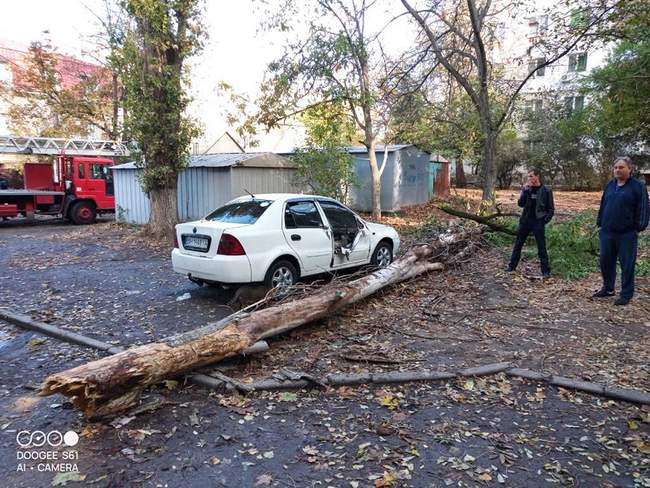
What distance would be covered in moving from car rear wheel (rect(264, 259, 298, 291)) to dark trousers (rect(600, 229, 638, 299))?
4231 millimetres

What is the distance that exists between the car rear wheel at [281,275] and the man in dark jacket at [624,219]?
13.9ft

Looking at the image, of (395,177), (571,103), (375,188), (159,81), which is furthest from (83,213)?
(571,103)

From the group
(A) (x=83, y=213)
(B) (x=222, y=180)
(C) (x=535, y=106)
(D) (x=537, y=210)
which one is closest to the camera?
(D) (x=537, y=210)

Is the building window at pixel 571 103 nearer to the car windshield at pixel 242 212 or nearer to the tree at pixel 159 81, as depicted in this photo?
the tree at pixel 159 81

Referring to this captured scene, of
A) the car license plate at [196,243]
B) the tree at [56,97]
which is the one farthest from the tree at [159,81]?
the tree at [56,97]

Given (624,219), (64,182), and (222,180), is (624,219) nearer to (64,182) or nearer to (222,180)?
(222,180)

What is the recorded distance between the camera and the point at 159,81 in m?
11.5

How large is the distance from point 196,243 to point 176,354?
9.27ft

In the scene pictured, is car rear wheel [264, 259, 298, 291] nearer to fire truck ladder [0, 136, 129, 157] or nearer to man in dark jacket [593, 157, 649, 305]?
man in dark jacket [593, 157, 649, 305]

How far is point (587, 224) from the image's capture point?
34.7 ft

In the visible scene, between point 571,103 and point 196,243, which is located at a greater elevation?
point 571,103

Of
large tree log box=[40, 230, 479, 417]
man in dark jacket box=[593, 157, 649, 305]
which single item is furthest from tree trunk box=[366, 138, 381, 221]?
large tree log box=[40, 230, 479, 417]

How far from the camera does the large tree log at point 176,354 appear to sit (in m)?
3.33

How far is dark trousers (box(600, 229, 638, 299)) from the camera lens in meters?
6.16
